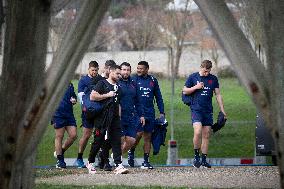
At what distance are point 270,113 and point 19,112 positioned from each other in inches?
74.0

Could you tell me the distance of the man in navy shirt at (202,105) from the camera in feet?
50.6

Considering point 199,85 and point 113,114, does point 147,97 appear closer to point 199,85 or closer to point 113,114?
point 199,85

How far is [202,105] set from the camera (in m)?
15.5

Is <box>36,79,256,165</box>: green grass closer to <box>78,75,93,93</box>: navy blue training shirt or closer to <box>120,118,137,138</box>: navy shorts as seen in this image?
<box>78,75,93,93</box>: navy blue training shirt

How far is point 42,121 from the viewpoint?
6.06 m

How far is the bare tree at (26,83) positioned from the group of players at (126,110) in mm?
8149

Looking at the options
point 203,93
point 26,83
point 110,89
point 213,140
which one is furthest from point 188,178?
point 213,140

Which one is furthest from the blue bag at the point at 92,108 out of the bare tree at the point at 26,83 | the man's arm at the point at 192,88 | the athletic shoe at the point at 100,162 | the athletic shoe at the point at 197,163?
the bare tree at the point at 26,83

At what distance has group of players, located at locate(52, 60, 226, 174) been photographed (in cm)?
1460

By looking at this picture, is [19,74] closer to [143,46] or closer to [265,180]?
[265,180]

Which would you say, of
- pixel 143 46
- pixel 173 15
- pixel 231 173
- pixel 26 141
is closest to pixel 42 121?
pixel 26 141

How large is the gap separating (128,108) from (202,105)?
4.53ft

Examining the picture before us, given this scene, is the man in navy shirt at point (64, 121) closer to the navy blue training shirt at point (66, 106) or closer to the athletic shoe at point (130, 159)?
the navy blue training shirt at point (66, 106)

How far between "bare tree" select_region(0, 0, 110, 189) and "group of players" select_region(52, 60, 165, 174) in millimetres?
8057
